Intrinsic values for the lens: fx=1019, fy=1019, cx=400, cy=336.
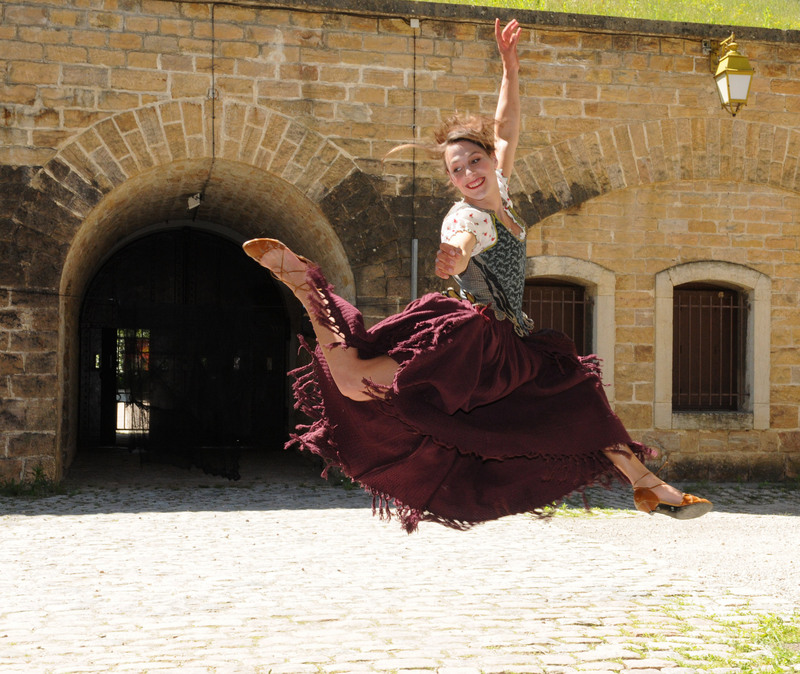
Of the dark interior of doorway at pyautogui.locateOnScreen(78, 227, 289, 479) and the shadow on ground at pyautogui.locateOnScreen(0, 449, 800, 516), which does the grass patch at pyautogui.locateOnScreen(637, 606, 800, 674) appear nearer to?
the shadow on ground at pyautogui.locateOnScreen(0, 449, 800, 516)

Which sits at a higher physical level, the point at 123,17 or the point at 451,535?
the point at 123,17

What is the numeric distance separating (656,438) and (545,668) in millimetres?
6902

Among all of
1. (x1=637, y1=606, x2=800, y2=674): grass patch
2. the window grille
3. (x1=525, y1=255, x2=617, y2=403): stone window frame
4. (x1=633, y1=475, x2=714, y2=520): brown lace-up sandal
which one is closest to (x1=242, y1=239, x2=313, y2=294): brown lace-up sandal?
(x1=633, y1=475, x2=714, y2=520): brown lace-up sandal

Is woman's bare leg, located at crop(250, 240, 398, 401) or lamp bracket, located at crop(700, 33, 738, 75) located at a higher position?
lamp bracket, located at crop(700, 33, 738, 75)

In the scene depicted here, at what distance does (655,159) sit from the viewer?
10.9 m

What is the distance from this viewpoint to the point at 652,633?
499 cm

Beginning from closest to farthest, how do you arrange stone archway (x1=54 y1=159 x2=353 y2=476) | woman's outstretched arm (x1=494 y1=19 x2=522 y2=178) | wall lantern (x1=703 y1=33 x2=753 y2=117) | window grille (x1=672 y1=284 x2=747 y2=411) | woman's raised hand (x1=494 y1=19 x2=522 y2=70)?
woman's outstretched arm (x1=494 y1=19 x2=522 y2=178) < woman's raised hand (x1=494 y1=19 x2=522 y2=70) < stone archway (x1=54 y1=159 x2=353 y2=476) < wall lantern (x1=703 y1=33 x2=753 y2=117) < window grille (x1=672 y1=284 x2=747 y2=411)

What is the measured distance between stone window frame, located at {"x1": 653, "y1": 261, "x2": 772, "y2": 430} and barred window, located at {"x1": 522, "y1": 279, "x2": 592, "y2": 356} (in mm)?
800

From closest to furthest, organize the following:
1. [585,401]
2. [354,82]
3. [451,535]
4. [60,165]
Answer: [585,401] < [451,535] < [60,165] < [354,82]

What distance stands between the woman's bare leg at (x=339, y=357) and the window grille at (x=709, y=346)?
27.9ft

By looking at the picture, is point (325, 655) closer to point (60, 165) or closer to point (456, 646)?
point (456, 646)

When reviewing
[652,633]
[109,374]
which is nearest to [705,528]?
[652,633]

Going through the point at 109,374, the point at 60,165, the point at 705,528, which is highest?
the point at 60,165

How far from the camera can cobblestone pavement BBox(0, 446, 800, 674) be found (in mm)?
4547
